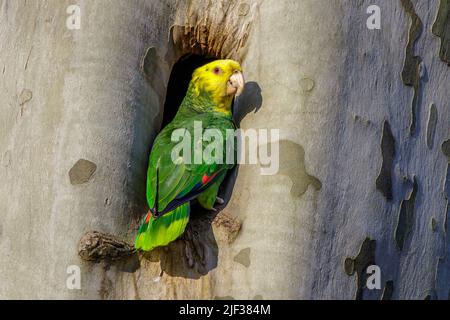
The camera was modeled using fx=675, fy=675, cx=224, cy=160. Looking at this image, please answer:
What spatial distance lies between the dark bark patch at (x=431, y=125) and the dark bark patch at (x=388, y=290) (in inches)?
25.3

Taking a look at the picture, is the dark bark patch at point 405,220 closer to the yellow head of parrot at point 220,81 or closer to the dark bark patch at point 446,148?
the dark bark patch at point 446,148

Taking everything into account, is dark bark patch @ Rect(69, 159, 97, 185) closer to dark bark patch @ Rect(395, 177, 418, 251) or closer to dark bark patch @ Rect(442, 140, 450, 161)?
dark bark patch @ Rect(395, 177, 418, 251)

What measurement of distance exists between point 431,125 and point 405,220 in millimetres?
467

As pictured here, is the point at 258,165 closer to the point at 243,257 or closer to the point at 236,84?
the point at 243,257

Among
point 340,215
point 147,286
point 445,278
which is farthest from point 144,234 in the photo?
point 445,278

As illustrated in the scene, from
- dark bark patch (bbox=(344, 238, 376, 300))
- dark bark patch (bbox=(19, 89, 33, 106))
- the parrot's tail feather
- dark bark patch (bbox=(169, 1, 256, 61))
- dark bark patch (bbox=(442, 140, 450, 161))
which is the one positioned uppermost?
dark bark patch (bbox=(169, 1, 256, 61))

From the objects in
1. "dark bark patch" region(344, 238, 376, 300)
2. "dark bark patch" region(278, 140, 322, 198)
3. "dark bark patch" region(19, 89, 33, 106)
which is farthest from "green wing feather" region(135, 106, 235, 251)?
"dark bark patch" region(344, 238, 376, 300)

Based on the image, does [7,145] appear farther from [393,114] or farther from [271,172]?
[393,114]

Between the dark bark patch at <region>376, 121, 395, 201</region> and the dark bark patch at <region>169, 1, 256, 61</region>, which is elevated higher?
the dark bark patch at <region>169, 1, 256, 61</region>

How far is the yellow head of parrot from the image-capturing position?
3131mm

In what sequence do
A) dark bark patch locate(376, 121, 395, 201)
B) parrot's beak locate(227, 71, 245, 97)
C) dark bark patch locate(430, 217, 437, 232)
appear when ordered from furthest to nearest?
parrot's beak locate(227, 71, 245, 97), dark bark patch locate(430, 217, 437, 232), dark bark patch locate(376, 121, 395, 201)

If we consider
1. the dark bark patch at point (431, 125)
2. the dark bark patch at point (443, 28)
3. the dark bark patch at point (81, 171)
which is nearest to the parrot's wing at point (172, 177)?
the dark bark patch at point (81, 171)

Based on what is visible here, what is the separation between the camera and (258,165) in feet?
9.21

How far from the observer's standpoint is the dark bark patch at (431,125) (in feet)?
9.83
